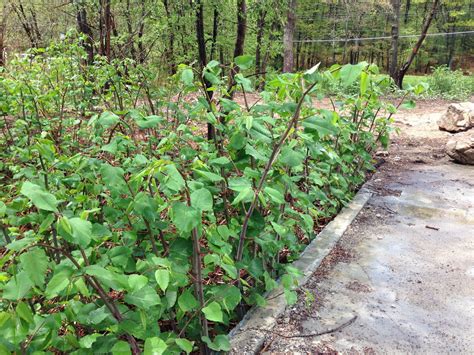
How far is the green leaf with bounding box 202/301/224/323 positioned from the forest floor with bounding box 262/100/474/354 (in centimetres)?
59

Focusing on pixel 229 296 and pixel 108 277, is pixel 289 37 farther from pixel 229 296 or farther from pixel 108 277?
pixel 108 277

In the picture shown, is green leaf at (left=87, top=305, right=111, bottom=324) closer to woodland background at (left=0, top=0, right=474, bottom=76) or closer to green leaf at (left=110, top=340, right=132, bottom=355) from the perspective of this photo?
green leaf at (left=110, top=340, right=132, bottom=355)

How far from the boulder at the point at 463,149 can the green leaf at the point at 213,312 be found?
5.32 metres

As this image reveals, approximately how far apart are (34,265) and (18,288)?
118 mm

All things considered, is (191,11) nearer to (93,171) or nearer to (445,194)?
(445,194)

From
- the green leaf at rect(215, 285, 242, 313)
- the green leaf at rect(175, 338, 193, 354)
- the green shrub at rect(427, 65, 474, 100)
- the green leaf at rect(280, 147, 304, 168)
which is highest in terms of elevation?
the green leaf at rect(280, 147, 304, 168)

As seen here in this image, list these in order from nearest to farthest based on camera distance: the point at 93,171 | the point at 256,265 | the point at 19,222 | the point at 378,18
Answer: the point at 19,222
the point at 93,171
the point at 256,265
the point at 378,18

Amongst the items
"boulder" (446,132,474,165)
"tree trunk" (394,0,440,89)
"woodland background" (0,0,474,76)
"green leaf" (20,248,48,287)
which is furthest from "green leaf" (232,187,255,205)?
"tree trunk" (394,0,440,89)

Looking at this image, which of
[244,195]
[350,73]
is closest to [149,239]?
[244,195]

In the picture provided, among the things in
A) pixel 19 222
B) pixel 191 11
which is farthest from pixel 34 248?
pixel 191 11

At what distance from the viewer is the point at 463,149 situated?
5715mm

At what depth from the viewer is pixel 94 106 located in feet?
15.8

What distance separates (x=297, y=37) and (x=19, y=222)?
3583 cm

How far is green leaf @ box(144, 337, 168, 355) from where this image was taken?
1.32 meters
